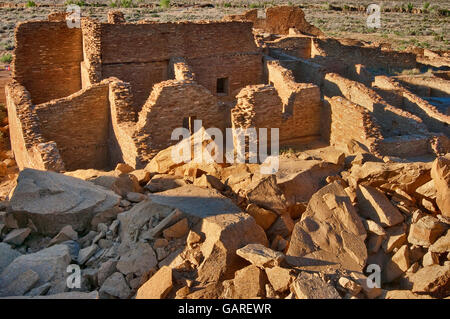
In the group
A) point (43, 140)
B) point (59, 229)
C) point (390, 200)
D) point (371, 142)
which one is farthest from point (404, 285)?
point (43, 140)

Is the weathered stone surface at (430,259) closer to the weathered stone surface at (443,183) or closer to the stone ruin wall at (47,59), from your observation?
the weathered stone surface at (443,183)

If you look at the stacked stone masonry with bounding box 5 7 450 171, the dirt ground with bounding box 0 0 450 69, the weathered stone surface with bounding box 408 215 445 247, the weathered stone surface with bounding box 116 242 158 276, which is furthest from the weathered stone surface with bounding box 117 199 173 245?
the dirt ground with bounding box 0 0 450 69

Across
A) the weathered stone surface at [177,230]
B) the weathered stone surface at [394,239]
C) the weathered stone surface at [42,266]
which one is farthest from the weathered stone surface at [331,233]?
the weathered stone surface at [42,266]

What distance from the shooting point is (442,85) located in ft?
58.5

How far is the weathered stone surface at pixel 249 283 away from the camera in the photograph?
5.58 m

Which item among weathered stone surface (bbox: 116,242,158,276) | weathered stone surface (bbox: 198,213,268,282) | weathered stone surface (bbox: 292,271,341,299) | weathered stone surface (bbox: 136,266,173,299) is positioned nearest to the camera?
weathered stone surface (bbox: 292,271,341,299)

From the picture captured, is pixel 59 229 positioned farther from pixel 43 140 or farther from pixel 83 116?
pixel 83 116

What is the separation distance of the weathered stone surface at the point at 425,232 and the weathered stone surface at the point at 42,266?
14.4ft

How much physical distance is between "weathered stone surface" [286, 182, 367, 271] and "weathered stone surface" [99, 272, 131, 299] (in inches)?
77.5

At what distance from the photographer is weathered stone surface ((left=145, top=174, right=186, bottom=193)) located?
332 inches

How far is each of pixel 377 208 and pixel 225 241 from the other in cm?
228

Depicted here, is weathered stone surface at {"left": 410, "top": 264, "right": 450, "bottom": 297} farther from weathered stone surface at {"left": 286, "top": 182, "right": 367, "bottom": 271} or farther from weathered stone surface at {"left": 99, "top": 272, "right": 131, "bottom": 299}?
weathered stone surface at {"left": 99, "top": 272, "right": 131, "bottom": 299}
